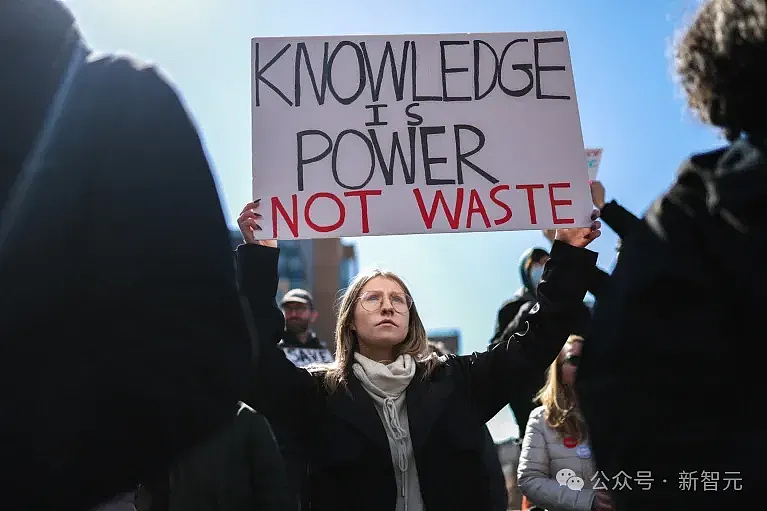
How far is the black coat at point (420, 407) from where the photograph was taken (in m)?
Answer: 2.29

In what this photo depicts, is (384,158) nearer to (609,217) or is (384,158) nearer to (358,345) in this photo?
(358,345)

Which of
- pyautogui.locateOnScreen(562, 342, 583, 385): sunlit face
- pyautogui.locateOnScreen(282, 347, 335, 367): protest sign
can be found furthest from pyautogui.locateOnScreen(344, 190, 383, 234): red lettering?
pyautogui.locateOnScreen(282, 347, 335, 367): protest sign

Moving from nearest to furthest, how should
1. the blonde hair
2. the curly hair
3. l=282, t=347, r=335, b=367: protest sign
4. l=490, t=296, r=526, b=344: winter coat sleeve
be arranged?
1. the curly hair
2. the blonde hair
3. l=490, t=296, r=526, b=344: winter coat sleeve
4. l=282, t=347, r=335, b=367: protest sign

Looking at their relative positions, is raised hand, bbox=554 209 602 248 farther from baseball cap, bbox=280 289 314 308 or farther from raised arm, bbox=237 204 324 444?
baseball cap, bbox=280 289 314 308

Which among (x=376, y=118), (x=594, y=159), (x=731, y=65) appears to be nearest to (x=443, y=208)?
(x=376, y=118)

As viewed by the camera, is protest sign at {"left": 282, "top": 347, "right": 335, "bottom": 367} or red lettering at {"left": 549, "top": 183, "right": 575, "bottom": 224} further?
protest sign at {"left": 282, "top": 347, "right": 335, "bottom": 367}

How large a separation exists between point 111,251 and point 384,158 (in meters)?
1.98

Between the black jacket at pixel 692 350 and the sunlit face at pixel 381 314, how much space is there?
65.2 inches

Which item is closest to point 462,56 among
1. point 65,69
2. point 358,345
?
point 358,345

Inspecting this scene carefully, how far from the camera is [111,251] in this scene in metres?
0.92

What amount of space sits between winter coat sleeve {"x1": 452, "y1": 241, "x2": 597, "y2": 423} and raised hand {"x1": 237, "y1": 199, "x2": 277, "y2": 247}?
33.7 inches

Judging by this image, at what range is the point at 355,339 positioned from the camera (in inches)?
113

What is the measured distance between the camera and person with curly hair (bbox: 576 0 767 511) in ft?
3.25

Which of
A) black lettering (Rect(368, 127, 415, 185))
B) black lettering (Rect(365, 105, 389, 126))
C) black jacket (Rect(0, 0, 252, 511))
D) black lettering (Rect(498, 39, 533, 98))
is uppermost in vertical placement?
black lettering (Rect(498, 39, 533, 98))
